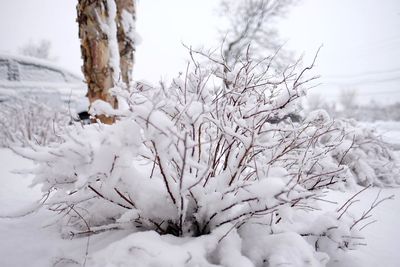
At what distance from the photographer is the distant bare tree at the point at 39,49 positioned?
19.0 meters

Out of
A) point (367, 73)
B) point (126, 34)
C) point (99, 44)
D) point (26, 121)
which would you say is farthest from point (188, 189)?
point (367, 73)

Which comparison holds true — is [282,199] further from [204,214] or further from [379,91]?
[379,91]

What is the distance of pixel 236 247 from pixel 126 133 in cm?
55

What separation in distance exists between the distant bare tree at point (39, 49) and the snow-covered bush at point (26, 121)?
15953 mm

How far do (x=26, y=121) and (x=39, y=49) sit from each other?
1810cm

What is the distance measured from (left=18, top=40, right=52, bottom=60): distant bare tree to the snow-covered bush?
52.3ft

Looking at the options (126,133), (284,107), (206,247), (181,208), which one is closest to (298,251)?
(206,247)

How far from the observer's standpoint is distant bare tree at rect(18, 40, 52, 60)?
19.0 metres

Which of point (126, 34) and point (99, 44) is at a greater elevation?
point (126, 34)

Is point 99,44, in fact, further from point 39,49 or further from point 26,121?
point 39,49

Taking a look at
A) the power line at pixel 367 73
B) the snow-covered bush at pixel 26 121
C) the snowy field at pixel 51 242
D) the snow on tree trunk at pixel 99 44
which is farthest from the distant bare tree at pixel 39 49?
the power line at pixel 367 73

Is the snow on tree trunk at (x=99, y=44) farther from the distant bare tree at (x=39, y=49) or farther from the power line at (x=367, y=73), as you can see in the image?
the power line at (x=367, y=73)

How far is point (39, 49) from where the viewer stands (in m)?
19.2

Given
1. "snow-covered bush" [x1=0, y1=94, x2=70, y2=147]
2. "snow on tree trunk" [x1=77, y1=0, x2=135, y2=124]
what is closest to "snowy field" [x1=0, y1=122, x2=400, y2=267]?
"snow on tree trunk" [x1=77, y1=0, x2=135, y2=124]
